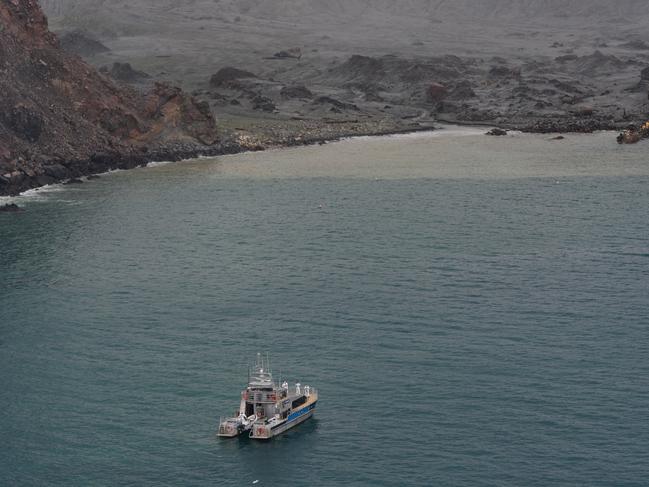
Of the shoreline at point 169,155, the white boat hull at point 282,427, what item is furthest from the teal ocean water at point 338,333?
the shoreline at point 169,155

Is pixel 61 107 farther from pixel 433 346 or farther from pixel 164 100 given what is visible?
pixel 433 346

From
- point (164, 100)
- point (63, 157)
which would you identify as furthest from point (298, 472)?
point (164, 100)

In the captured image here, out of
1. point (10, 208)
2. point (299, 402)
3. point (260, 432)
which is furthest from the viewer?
point (10, 208)

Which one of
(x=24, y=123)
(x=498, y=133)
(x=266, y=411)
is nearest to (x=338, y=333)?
(x=266, y=411)

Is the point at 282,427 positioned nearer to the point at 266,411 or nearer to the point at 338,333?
the point at 266,411

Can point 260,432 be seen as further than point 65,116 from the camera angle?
No

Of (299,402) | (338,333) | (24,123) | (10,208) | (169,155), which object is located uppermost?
(24,123)
